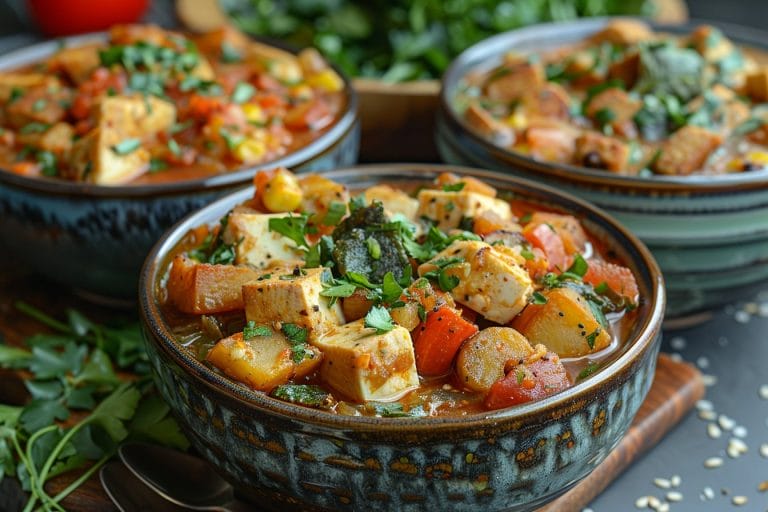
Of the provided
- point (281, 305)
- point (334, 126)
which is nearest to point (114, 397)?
point (281, 305)

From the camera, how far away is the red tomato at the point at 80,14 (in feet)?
16.3

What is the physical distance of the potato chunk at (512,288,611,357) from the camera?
2014mm

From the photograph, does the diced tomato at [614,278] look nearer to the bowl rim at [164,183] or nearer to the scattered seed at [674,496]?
the scattered seed at [674,496]

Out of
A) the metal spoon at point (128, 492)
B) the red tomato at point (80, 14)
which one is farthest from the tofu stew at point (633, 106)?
the red tomato at point (80, 14)

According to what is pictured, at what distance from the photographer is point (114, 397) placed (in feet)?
8.39

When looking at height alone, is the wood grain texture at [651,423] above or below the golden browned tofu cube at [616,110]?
below

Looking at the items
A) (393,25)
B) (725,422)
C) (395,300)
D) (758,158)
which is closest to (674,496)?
(725,422)

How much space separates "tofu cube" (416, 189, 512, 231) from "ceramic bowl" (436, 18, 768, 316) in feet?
1.75

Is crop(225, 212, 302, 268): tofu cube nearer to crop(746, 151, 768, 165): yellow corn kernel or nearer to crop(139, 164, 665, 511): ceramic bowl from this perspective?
crop(139, 164, 665, 511): ceramic bowl

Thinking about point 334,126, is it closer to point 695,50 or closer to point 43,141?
point 43,141

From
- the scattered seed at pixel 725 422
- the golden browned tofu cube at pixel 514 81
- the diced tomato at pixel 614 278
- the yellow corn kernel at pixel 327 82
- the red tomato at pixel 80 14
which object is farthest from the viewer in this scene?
the red tomato at pixel 80 14

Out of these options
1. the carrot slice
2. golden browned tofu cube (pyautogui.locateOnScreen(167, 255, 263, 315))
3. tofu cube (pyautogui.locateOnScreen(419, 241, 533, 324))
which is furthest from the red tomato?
the carrot slice

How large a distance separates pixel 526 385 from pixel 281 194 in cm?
86

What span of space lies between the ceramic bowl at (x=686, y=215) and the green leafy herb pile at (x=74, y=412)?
51.4 inches
